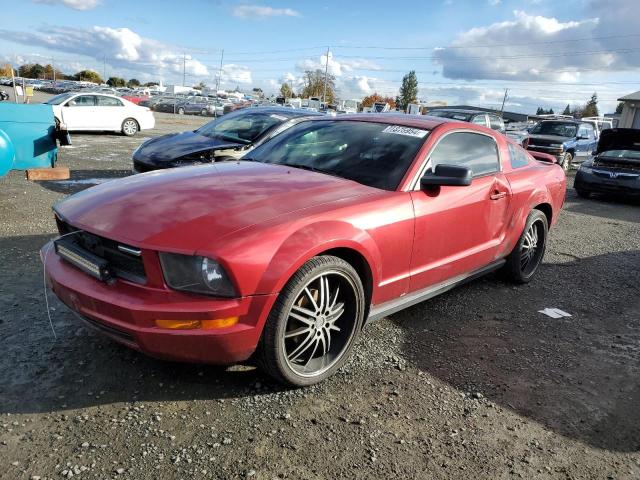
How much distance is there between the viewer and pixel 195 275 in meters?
2.36

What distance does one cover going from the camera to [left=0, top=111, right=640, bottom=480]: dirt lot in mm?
2246

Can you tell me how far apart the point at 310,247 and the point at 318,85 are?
9428 centimetres

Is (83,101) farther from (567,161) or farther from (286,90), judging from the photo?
(286,90)

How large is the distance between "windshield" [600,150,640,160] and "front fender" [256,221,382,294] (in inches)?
416

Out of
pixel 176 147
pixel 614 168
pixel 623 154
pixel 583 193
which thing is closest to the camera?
pixel 176 147

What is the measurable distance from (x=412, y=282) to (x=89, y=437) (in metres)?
2.08

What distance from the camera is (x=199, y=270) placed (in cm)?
235

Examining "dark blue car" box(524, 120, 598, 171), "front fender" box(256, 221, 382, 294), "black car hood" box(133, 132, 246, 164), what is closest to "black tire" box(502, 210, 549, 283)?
"front fender" box(256, 221, 382, 294)

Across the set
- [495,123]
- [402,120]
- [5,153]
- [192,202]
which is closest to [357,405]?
[192,202]

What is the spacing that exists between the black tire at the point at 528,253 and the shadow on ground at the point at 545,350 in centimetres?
13

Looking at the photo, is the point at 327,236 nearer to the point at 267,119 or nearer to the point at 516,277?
the point at 516,277

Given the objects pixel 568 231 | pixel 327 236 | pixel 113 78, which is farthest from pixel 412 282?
pixel 113 78

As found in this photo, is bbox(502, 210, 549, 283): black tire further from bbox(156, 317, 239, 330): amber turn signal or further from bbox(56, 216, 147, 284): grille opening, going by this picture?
bbox(56, 216, 147, 284): grille opening

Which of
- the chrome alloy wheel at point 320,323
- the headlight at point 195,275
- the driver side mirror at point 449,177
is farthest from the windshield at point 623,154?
the headlight at point 195,275
